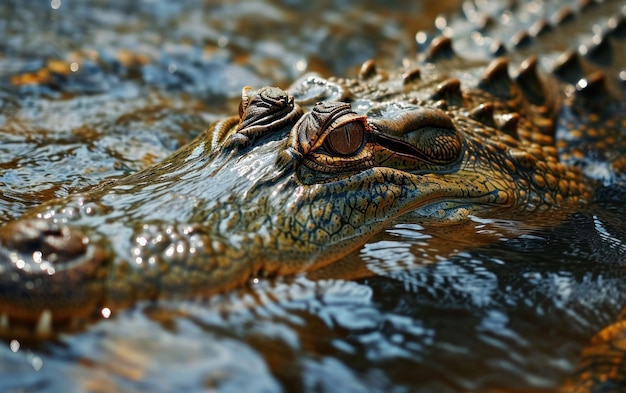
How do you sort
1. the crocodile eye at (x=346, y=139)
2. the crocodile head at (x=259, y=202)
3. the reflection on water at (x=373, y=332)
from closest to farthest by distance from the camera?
1. the reflection on water at (x=373, y=332)
2. the crocodile head at (x=259, y=202)
3. the crocodile eye at (x=346, y=139)

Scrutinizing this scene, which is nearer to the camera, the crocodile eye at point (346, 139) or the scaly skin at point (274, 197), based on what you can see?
the scaly skin at point (274, 197)

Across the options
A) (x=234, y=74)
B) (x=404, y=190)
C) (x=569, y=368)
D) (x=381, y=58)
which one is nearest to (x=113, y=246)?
(x=404, y=190)

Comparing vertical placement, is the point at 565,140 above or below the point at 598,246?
above

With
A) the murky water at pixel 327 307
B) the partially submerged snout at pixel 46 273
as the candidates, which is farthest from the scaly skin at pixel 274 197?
the murky water at pixel 327 307

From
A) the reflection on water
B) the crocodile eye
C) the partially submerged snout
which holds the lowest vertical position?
the reflection on water

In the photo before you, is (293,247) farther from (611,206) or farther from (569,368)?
(611,206)

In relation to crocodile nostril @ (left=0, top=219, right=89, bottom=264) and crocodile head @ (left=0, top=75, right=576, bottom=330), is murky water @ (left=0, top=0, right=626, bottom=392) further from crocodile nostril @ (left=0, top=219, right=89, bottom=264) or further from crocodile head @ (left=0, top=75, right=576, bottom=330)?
crocodile nostril @ (left=0, top=219, right=89, bottom=264)

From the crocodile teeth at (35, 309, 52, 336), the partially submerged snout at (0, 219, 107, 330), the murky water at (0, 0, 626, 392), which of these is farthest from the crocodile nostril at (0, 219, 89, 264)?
the murky water at (0, 0, 626, 392)

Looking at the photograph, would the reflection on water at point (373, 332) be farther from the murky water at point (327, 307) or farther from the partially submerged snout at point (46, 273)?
the partially submerged snout at point (46, 273)
